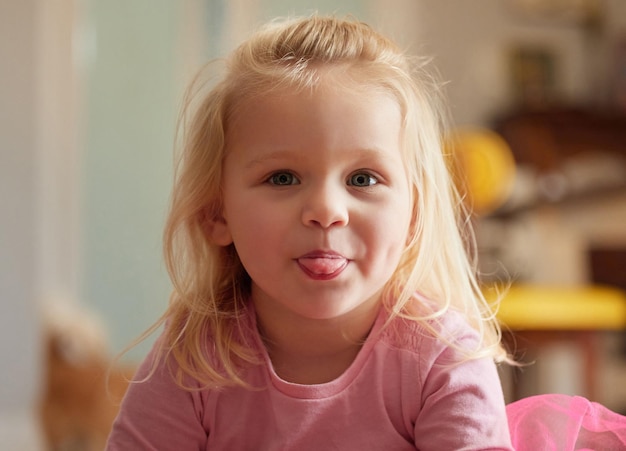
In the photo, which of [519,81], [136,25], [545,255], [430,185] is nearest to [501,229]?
[545,255]

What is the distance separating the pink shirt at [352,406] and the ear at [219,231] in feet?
0.37

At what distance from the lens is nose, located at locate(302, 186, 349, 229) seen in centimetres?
71

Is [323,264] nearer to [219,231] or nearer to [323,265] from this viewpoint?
[323,265]

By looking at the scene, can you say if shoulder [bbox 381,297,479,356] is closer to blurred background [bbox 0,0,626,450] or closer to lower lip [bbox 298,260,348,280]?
lower lip [bbox 298,260,348,280]

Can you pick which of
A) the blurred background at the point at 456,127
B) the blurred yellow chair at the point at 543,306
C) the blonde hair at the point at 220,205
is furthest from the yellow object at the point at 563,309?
the blonde hair at the point at 220,205

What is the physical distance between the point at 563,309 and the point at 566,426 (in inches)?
70.8

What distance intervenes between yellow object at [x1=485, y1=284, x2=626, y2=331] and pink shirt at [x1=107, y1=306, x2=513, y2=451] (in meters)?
1.62

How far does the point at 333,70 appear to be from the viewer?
76 centimetres

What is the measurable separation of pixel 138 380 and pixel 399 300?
0.87ft

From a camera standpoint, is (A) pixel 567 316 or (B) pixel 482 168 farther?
(B) pixel 482 168

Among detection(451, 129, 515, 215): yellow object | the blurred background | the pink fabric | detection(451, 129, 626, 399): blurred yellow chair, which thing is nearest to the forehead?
the pink fabric

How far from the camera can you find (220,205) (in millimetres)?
834

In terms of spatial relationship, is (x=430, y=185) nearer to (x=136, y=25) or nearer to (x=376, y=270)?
(x=376, y=270)

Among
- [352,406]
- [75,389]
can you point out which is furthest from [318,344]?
[75,389]
